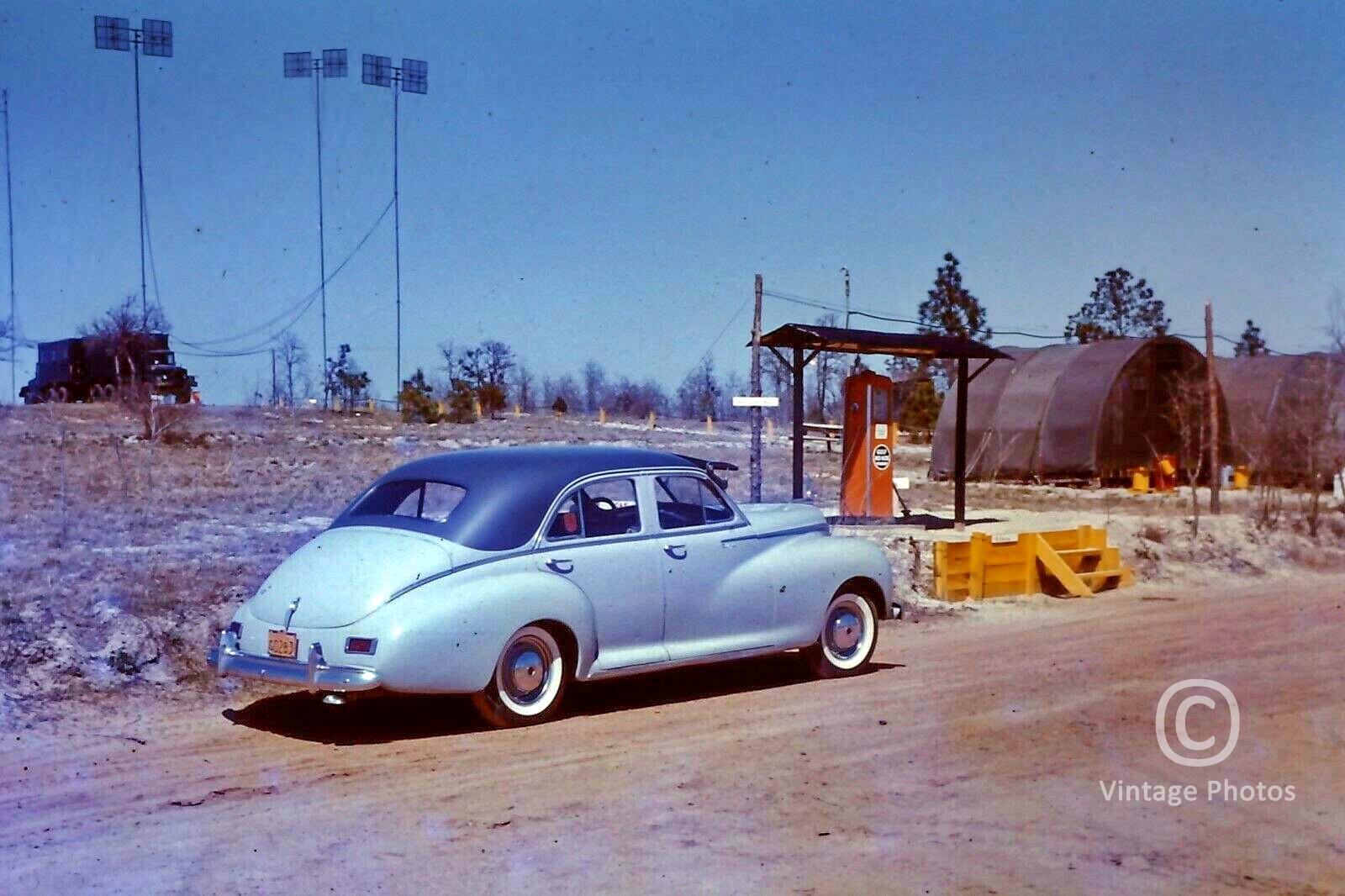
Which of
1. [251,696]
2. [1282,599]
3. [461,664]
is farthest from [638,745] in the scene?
[1282,599]

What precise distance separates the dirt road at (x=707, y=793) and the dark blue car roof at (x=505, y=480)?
1.18 meters

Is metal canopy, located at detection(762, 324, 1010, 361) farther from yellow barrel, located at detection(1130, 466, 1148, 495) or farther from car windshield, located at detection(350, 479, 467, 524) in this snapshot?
yellow barrel, located at detection(1130, 466, 1148, 495)

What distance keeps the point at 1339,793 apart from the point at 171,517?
13.1 metres

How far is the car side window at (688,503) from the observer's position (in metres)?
9.41

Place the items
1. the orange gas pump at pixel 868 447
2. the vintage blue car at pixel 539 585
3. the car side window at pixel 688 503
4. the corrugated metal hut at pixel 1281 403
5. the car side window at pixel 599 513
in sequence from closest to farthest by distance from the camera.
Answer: the vintage blue car at pixel 539 585 → the car side window at pixel 599 513 → the car side window at pixel 688 503 → the orange gas pump at pixel 868 447 → the corrugated metal hut at pixel 1281 403

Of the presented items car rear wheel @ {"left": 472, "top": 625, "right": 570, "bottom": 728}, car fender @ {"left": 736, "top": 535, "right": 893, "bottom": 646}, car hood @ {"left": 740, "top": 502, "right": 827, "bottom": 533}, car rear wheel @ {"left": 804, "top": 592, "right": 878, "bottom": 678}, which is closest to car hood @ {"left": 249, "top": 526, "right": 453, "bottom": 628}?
car rear wheel @ {"left": 472, "top": 625, "right": 570, "bottom": 728}

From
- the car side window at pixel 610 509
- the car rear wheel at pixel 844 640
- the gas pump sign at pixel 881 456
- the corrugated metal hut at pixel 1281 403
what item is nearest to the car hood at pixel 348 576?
the car side window at pixel 610 509

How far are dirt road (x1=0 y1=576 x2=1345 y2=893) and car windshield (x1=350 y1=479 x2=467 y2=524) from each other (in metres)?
1.24

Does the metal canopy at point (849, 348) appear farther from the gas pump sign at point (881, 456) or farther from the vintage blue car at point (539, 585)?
the vintage blue car at point (539, 585)

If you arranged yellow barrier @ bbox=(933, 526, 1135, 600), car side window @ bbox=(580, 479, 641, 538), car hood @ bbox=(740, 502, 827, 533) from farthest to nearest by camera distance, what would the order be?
yellow barrier @ bbox=(933, 526, 1135, 600) → car hood @ bbox=(740, 502, 827, 533) → car side window @ bbox=(580, 479, 641, 538)

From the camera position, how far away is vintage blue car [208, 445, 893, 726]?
7824mm

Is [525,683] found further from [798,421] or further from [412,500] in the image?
[798,421]

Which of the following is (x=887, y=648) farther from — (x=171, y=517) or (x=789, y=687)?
(x=171, y=517)

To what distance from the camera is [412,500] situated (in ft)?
29.2
